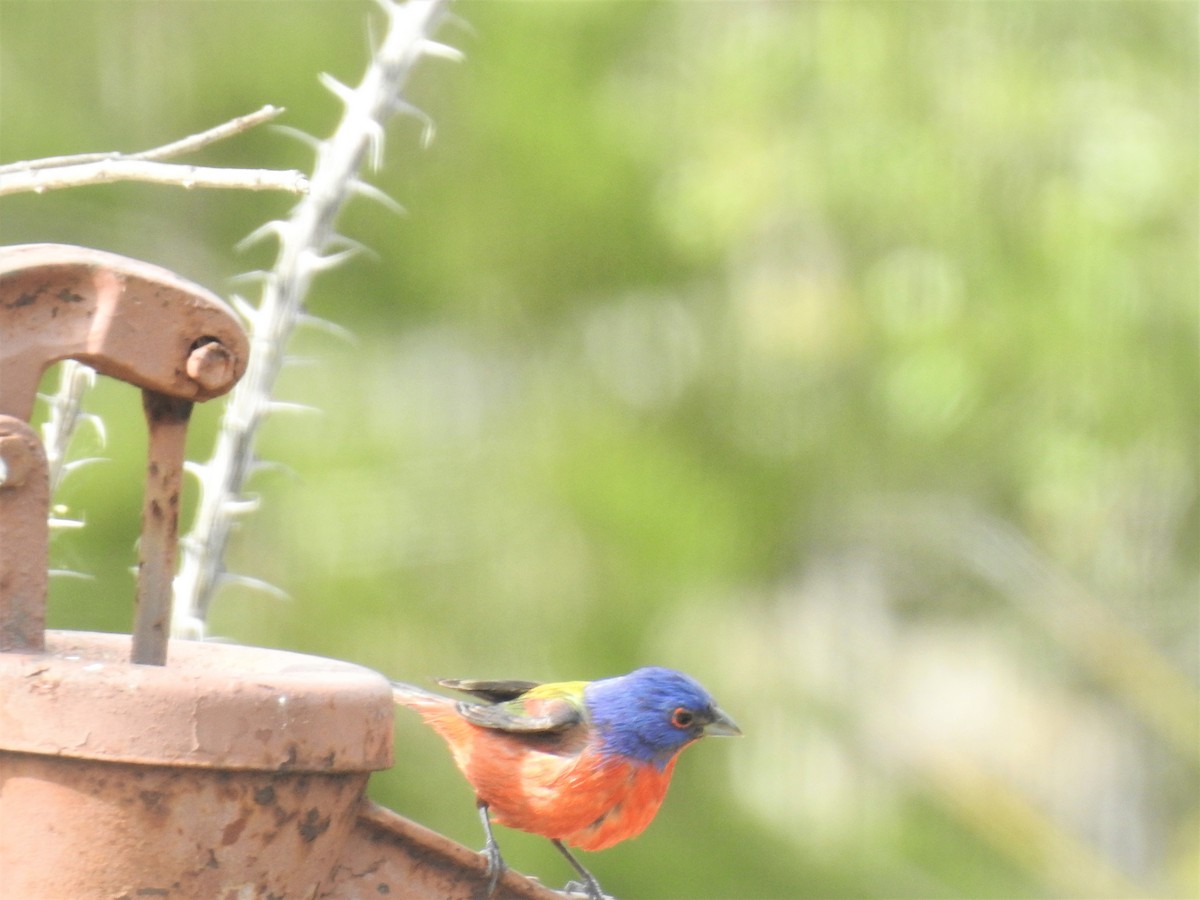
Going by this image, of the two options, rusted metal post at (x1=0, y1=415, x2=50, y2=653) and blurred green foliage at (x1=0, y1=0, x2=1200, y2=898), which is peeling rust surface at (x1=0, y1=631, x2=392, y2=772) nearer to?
rusted metal post at (x1=0, y1=415, x2=50, y2=653)

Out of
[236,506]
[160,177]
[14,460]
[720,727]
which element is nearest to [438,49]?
[236,506]

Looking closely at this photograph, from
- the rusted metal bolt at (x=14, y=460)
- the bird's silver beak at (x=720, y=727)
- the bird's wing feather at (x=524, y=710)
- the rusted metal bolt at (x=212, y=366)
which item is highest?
the rusted metal bolt at (x=212, y=366)

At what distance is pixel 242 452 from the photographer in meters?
1.62

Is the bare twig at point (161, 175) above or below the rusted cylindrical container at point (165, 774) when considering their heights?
above

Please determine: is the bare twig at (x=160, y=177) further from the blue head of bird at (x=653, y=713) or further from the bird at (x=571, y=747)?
the blue head of bird at (x=653, y=713)

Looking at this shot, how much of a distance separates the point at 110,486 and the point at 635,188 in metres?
2.39

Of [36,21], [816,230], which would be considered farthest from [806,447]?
[36,21]

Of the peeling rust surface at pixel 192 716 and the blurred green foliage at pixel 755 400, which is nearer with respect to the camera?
the peeling rust surface at pixel 192 716

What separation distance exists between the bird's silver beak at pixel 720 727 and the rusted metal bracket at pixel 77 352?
1.97 meters

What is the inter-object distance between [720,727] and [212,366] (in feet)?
6.68

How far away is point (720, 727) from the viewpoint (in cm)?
287

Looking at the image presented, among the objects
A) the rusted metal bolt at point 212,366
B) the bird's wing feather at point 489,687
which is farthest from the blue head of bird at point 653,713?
the rusted metal bolt at point 212,366

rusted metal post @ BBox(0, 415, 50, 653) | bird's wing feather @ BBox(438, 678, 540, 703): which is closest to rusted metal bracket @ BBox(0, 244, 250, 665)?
rusted metal post @ BBox(0, 415, 50, 653)

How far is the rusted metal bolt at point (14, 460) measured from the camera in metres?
0.93
